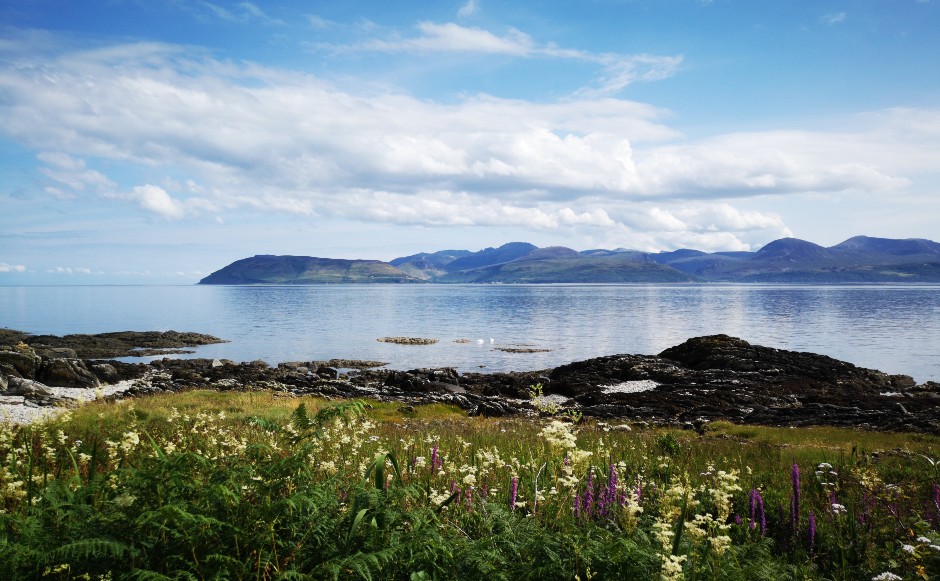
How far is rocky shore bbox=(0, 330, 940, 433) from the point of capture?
3023cm

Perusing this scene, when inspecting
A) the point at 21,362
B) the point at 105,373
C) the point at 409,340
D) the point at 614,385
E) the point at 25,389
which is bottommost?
the point at 614,385

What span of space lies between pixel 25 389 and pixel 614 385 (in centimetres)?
3696

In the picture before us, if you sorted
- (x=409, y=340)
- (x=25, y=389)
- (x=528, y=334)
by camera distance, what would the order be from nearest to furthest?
1. (x=25, y=389)
2. (x=409, y=340)
3. (x=528, y=334)

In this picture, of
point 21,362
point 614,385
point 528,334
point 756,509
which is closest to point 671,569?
point 756,509

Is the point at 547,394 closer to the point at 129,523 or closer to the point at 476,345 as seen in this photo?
the point at 476,345

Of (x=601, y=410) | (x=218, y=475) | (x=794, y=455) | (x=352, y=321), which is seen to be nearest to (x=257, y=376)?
(x=601, y=410)

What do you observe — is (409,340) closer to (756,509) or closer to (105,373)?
(105,373)

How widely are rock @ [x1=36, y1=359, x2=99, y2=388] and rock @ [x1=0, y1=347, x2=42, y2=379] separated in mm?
637

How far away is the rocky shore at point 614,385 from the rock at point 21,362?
0.07 m

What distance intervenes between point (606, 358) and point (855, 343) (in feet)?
116

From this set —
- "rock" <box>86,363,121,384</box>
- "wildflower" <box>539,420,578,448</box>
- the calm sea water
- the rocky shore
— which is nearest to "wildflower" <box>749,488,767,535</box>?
"wildflower" <box>539,420,578,448</box>

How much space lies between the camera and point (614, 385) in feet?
139

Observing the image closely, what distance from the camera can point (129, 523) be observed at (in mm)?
3842

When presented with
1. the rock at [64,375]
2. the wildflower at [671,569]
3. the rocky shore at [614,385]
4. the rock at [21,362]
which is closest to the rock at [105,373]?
the rocky shore at [614,385]
